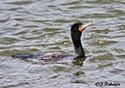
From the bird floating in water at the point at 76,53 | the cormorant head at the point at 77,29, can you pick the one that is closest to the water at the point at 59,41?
the bird floating in water at the point at 76,53

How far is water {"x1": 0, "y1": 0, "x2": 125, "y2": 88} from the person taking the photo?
936 cm

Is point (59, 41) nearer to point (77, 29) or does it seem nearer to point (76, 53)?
point (76, 53)

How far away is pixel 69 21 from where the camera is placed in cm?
1480

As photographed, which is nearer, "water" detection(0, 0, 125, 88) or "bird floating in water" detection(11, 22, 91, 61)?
"water" detection(0, 0, 125, 88)

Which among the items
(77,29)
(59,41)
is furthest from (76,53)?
(59,41)

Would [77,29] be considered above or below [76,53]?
above

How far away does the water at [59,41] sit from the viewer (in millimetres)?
9359

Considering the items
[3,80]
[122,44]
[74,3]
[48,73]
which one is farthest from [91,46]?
[74,3]

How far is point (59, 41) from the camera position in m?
12.7

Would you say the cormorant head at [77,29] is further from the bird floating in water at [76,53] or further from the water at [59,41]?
the water at [59,41]

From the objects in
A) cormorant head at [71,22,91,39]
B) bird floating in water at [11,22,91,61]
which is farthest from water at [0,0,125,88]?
cormorant head at [71,22,91,39]

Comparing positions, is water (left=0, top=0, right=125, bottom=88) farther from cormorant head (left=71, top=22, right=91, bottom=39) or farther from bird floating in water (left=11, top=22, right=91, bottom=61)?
cormorant head (left=71, top=22, right=91, bottom=39)

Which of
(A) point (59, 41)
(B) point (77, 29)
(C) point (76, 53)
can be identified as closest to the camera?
(B) point (77, 29)

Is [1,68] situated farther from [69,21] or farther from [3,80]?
[69,21]
